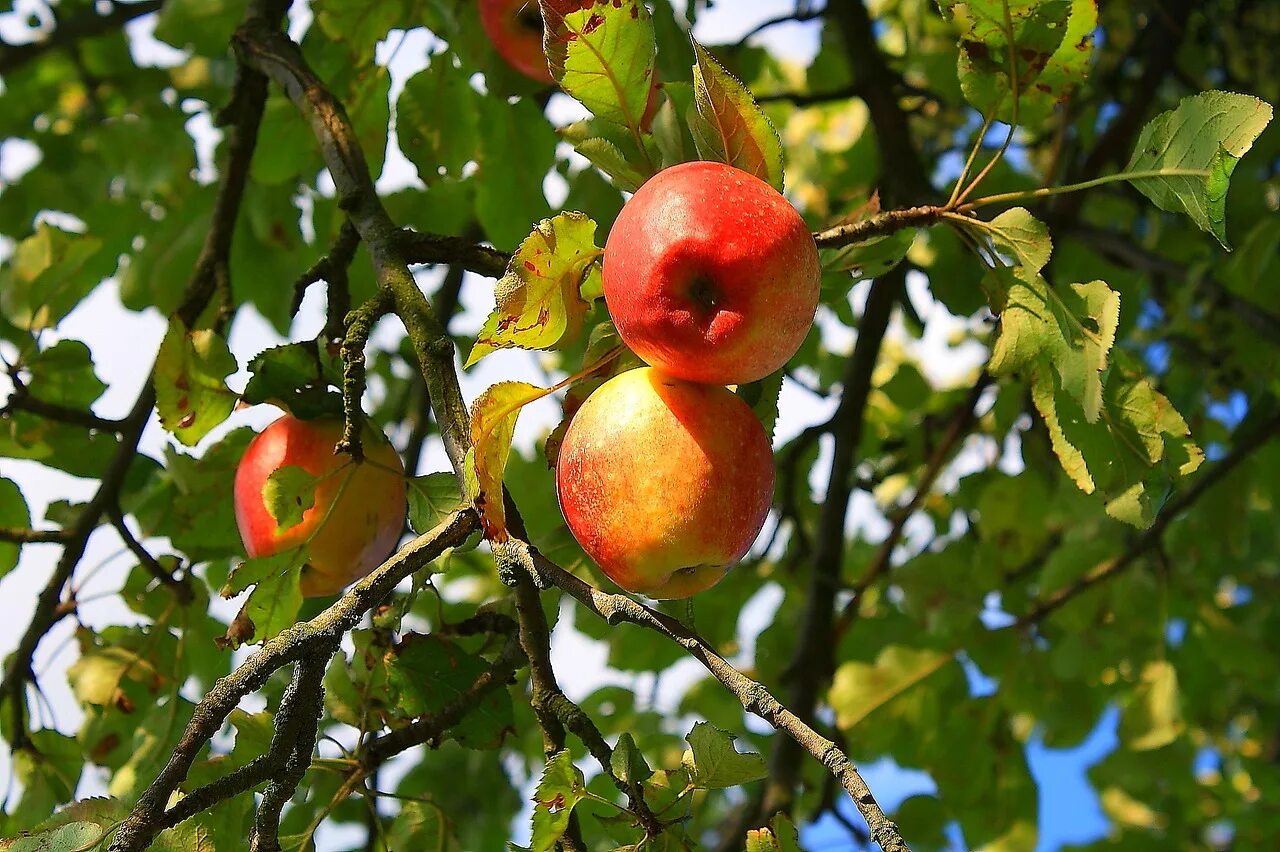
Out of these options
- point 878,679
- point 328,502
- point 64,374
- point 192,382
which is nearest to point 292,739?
point 328,502

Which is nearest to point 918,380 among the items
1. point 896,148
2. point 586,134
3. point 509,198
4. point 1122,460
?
point 896,148

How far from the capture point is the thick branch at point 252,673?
0.85 metres

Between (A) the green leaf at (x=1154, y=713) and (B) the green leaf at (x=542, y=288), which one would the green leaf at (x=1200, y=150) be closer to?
(B) the green leaf at (x=542, y=288)

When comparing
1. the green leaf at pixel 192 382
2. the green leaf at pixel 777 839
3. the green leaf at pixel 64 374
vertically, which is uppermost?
the green leaf at pixel 64 374

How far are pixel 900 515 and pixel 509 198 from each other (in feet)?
3.50

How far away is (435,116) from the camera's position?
1.93m

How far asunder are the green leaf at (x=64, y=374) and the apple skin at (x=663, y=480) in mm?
1025

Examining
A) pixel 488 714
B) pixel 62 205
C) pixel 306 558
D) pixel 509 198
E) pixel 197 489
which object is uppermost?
pixel 62 205

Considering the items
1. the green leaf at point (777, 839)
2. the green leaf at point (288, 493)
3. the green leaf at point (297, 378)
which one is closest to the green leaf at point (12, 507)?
the green leaf at point (297, 378)

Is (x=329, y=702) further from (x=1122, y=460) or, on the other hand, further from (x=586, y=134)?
(x=1122, y=460)

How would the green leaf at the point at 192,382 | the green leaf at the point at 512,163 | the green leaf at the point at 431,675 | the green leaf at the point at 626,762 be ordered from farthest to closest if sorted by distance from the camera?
the green leaf at the point at 512,163
the green leaf at the point at 192,382
the green leaf at the point at 431,675
the green leaf at the point at 626,762

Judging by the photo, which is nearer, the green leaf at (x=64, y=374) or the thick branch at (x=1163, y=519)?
the green leaf at (x=64, y=374)

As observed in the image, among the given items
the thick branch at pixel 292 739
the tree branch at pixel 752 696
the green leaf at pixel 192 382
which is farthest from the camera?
the green leaf at pixel 192 382

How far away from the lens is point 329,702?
1.42 metres
